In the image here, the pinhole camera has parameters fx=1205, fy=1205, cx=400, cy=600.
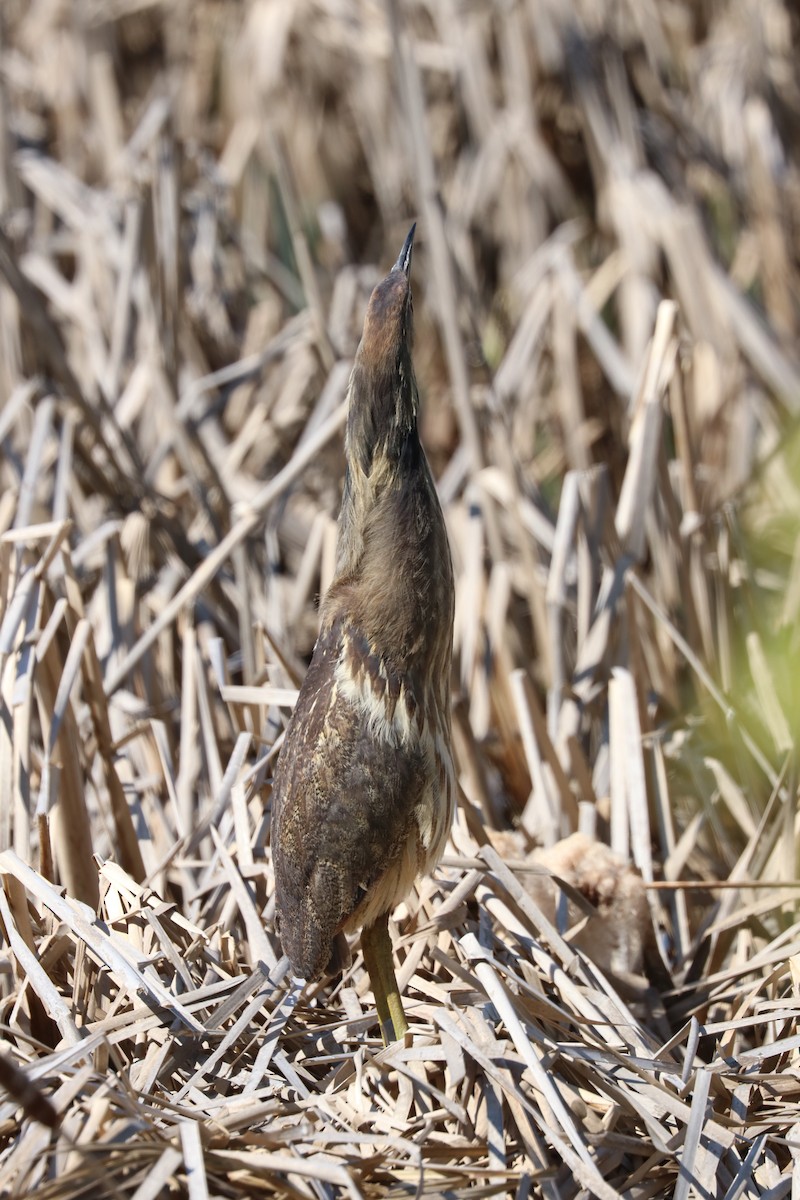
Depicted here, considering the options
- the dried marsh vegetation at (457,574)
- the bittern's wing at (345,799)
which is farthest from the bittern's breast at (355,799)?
the dried marsh vegetation at (457,574)

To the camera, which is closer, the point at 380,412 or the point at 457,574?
the point at 380,412

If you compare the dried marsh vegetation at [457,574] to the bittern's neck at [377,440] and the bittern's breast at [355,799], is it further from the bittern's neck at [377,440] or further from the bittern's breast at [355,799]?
the bittern's neck at [377,440]

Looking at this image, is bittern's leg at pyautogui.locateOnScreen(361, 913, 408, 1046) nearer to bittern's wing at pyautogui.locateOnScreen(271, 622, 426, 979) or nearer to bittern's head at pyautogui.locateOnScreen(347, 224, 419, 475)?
bittern's wing at pyautogui.locateOnScreen(271, 622, 426, 979)

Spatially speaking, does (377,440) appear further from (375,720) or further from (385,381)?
(375,720)

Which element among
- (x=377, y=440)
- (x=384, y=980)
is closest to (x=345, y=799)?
(x=384, y=980)

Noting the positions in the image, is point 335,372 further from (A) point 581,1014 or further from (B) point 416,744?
(A) point 581,1014

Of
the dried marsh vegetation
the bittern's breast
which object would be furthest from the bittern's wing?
the dried marsh vegetation

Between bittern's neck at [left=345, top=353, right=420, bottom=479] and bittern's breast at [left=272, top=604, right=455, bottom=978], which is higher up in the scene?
bittern's neck at [left=345, top=353, right=420, bottom=479]
